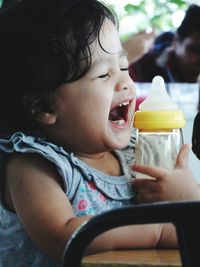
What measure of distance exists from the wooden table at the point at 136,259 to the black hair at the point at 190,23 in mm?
2483

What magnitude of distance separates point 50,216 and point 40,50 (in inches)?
11.6

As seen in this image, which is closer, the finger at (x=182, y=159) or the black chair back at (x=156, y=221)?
the black chair back at (x=156, y=221)

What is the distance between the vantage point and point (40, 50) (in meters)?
0.98

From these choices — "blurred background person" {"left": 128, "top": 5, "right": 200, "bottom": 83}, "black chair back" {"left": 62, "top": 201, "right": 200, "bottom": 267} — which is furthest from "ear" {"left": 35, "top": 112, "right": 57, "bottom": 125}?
"blurred background person" {"left": 128, "top": 5, "right": 200, "bottom": 83}

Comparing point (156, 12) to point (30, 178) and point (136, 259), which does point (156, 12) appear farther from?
point (136, 259)

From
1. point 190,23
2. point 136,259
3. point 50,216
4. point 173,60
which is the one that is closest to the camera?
point 136,259

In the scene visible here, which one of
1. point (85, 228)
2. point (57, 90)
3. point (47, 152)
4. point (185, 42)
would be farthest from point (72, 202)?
point (185, 42)

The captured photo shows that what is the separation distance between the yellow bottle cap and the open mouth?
6 cm

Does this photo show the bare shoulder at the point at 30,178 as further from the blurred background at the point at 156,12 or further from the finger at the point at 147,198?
the blurred background at the point at 156,12

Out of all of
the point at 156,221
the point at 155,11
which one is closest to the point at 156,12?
the point at 155,11

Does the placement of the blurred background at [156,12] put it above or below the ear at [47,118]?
below

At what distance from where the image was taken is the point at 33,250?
38.4 inches

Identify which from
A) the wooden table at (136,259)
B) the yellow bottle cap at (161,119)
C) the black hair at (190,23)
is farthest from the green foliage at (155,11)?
the wooden table at (136,259)

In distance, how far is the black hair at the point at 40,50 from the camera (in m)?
0.98
